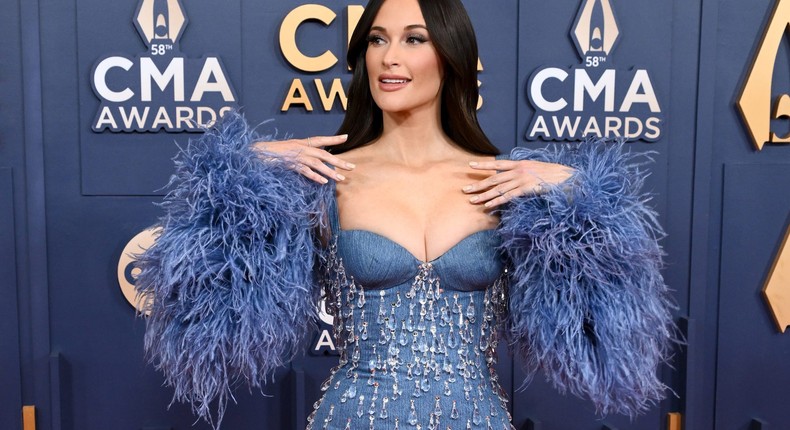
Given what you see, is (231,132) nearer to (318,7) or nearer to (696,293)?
(318,7)

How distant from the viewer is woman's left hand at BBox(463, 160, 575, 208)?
143 cm

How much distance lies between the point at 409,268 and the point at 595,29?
58.2 inches

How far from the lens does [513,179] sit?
1449 millimetres

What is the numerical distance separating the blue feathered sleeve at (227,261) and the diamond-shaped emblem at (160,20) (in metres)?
1.12

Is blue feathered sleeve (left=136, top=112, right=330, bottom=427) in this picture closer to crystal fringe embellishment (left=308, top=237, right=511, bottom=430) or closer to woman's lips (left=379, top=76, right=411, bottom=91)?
crystal fringe embellishment (left=308, top=237, right=511, bottom=430)

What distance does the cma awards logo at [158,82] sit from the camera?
94.1 inches

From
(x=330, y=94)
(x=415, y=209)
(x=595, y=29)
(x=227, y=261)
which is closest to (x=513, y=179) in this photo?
(x=415, y=209)

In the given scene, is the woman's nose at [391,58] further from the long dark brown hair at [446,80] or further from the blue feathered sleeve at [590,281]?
the blue feathered sleeve at [590,281]

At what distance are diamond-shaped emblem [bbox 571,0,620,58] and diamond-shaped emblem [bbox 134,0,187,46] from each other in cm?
127

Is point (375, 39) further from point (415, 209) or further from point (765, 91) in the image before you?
point (765, 91)

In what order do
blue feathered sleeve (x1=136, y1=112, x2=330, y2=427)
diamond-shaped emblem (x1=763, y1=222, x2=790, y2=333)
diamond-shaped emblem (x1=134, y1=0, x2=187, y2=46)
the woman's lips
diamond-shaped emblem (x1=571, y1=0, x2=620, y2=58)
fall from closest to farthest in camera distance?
blue feathered sleeve (x1=136, y1=112, x2=330, y2=427) → the woman's lips → diamond-shaped emblem (x1=134, y1=0, x2=187, y2=46) → diamond-shaped emblem (x1=571, y1=0, x2=620, y2=58) → diamond-shaped emblem (x1=763, y1=222, x2=790, y2=333)

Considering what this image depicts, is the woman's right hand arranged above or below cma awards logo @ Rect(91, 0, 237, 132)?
below

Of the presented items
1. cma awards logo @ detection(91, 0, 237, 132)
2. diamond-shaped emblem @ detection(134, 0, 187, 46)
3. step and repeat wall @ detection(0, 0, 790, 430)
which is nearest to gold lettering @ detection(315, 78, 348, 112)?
step and repeat wall @ detection(0, 0, 790, 430)

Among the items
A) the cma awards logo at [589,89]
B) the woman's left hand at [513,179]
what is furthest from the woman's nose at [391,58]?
the cma awards logo at [589,89]
